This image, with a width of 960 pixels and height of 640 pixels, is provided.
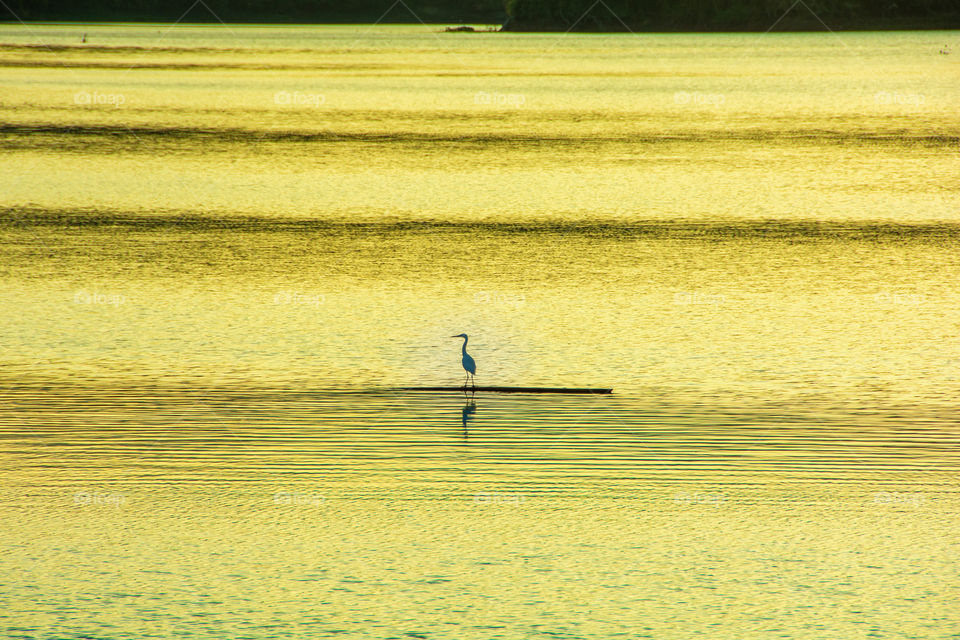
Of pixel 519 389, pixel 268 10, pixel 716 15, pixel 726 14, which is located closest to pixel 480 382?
pixel 519 389

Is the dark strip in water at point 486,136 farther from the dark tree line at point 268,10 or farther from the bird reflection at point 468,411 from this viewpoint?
the dark tree line at point 268,10

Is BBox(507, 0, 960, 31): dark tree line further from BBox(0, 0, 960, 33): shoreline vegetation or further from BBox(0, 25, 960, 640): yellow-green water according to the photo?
BBox(0, 25, 960, 640): yellow-green water

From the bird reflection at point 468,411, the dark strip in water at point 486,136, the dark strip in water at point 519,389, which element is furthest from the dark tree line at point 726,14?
the bird reflection at point 468,411

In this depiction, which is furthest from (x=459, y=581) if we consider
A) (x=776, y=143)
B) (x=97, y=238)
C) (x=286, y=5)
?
(x=286, y=5)

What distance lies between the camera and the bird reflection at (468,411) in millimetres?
7766

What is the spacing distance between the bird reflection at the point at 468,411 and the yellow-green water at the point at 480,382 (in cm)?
2

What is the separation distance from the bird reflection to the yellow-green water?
0.02 m

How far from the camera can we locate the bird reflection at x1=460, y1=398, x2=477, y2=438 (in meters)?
7.77

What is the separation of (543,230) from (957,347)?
548cm

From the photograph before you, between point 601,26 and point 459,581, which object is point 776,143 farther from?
point 601,26

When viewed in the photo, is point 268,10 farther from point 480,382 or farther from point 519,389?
point 519,389

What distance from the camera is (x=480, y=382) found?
8.55m

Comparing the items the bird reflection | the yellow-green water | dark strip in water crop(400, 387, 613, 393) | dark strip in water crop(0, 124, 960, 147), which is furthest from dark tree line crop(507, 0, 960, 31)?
the bird reflection

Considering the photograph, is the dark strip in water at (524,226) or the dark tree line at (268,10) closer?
the dark strip in water at (524,226)
